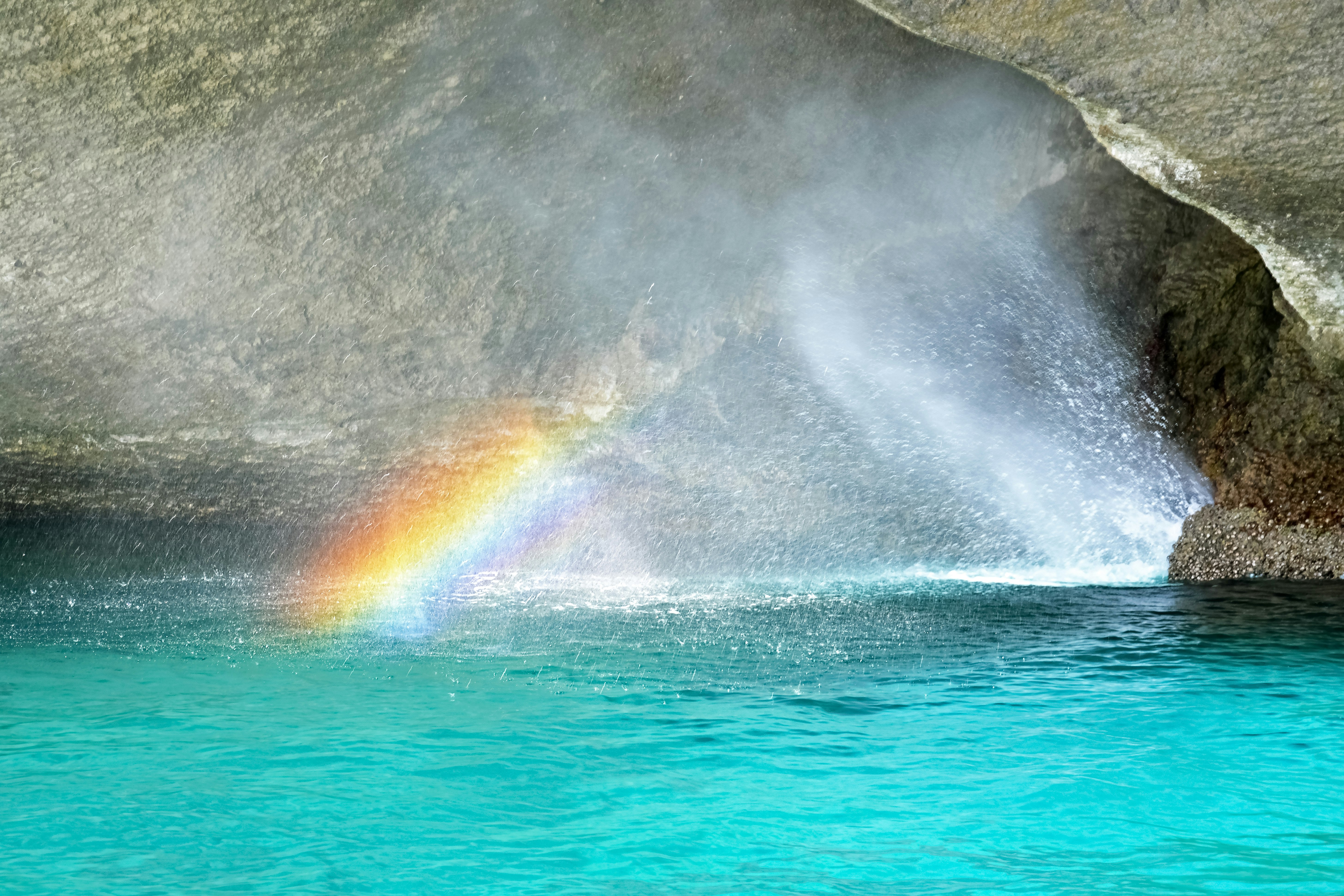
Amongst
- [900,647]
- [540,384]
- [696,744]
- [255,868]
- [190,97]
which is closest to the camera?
[255,868]

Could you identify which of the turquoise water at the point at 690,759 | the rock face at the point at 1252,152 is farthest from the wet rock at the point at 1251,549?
the turquoise water at the point at 690,759

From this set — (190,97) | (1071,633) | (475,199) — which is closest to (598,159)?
(475,199)

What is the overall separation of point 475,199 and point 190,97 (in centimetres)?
167

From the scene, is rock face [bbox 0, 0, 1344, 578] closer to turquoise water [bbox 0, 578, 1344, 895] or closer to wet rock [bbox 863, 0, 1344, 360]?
wet rock [bbox 863, 0, 1344, 360]

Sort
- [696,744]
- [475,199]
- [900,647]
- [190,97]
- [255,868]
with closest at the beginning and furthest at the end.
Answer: [255,868] < [696,744] < [900,647] < [190,97] < [475,199]

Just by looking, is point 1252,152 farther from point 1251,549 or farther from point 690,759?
point 690,759

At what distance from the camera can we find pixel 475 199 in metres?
7.23

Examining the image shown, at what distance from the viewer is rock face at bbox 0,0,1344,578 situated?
18.4 feet

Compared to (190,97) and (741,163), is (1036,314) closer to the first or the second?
(741,163)

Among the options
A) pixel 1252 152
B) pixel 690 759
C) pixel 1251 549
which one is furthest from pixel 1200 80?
pixel 1251 549

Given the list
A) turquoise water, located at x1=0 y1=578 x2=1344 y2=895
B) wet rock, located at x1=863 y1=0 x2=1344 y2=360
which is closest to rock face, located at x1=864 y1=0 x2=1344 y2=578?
wet rock, located at x1=863 y1=0 x2=1344 y2=360

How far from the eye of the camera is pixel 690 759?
3.82 meters

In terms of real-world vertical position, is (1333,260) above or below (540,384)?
above

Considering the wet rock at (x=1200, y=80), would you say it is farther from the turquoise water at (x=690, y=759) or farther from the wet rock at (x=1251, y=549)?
the wet rock at (x=1251, y=549)
